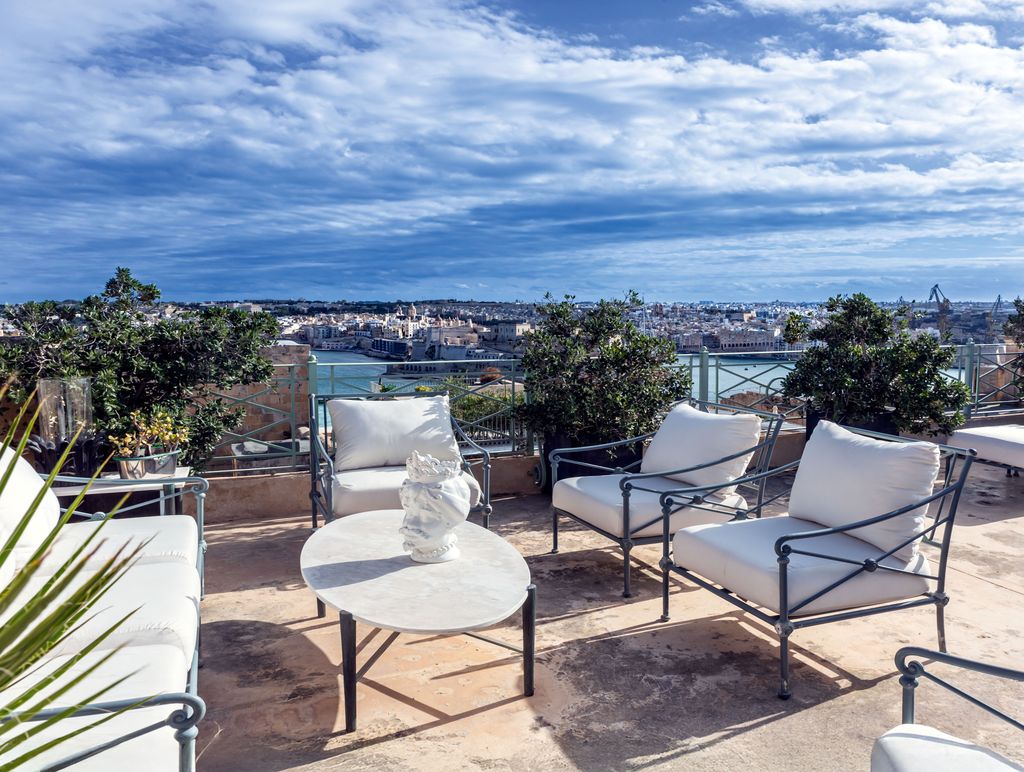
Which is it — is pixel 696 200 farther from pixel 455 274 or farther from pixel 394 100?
pixel 394 100

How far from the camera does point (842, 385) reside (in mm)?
6090

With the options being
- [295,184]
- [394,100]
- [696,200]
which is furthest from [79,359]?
[696,200]

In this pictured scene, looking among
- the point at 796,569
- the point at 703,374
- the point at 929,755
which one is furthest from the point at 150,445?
the point at 703,374

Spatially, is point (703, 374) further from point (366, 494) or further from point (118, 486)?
point (118, 486)

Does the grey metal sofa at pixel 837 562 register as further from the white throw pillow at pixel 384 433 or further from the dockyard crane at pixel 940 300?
the dockyard crane at pixel 940 300

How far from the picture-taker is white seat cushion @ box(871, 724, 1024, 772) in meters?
1.64

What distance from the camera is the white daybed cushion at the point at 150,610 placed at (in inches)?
88.4

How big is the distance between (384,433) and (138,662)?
2.74m

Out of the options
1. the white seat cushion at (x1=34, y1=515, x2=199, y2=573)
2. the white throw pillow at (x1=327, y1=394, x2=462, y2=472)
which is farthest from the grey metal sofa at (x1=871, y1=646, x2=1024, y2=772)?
the white throw pillow at (x1=327, y1=394, x2=462, y2=472)

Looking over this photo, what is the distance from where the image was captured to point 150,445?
15.0 feet

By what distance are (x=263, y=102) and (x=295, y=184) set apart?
6.52 m

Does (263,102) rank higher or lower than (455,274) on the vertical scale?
higher

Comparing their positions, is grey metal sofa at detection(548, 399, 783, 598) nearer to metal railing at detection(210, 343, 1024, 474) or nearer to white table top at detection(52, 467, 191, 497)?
metal railing at detection(210, 343, 1024, 474)

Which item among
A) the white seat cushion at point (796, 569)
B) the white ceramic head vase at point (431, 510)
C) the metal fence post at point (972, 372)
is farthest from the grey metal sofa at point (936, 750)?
the metal fence post at point (972, 372)
